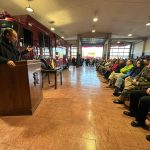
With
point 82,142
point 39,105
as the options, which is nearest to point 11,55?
point 39,105

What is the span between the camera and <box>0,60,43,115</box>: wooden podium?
80.5 inches

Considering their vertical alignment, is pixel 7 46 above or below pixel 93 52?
below

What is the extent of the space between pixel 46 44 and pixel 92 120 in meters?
4.80

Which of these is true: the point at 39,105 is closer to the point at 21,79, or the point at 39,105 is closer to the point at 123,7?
the point at 21,79

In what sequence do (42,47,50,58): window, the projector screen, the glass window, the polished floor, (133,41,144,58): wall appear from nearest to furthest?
the polished floor → (42,47,50,58): window → (133,41,144,58): wall → the glass window → the projector screen

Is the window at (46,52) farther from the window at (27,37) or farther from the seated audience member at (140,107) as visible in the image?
the seated audience member at (140,107)

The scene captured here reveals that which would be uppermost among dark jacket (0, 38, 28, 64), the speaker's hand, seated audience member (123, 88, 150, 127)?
dark jacket (0, 38, 28, 64)

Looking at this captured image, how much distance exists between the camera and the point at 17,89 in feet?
6.93

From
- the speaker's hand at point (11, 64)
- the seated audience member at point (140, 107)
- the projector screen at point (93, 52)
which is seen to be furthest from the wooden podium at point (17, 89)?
the projector screen at point (93, 52)

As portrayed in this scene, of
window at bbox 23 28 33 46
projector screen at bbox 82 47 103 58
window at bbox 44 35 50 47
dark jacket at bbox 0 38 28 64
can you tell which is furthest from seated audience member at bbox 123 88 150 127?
projector screen at bbox 82 47 103 58

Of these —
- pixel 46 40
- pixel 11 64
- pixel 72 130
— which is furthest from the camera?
pixel 46 40

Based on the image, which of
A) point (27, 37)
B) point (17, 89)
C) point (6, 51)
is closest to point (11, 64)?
point (6, 51)

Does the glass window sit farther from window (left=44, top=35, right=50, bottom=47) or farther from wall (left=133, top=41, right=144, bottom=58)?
window (left=44, top=35, right=50, bottom=47)

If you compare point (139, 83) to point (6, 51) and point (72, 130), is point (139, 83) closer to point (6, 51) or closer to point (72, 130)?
point (72, 130)
